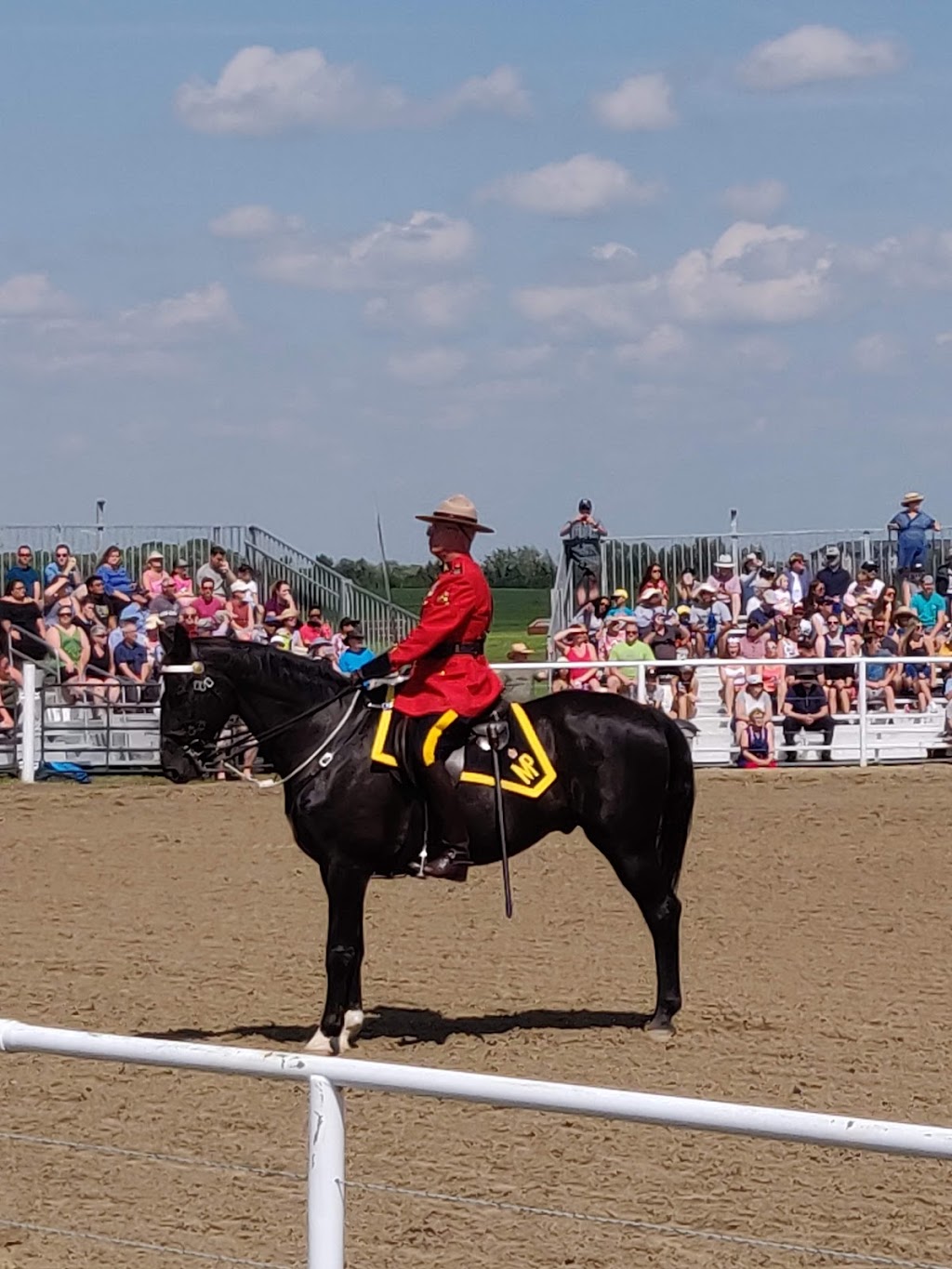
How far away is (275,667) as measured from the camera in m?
9.32

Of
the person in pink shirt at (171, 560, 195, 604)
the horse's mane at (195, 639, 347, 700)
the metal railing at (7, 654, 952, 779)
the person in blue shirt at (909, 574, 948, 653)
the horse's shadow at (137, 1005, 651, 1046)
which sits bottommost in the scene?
the horse's shadow at (137, 1005, 651, 1046)

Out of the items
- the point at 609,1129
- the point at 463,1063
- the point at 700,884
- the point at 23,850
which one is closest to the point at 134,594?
the point at 23,850

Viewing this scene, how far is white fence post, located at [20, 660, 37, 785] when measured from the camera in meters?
18.8

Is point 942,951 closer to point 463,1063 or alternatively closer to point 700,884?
point 700,884

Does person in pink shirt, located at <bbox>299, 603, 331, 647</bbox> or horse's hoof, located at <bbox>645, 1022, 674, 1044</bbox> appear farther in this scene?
person in pink shirt, located at <bbox>299, 603, 331, 647</bbox>

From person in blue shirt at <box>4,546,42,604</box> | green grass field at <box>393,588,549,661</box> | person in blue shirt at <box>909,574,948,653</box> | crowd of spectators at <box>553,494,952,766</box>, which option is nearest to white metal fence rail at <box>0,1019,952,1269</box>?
crowd of spectators at <box>553,494,952,766</box>

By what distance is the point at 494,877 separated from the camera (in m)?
14.1

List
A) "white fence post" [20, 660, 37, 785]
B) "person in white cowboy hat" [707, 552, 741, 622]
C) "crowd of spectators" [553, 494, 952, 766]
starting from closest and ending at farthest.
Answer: "white fence post" [20, 660, 37, 785] < "crowd of spectators" [553, 494, 952, 766] < "person in white cowboy hat" [707, 552, 741, 622]

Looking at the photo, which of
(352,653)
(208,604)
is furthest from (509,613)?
→ (352,653)

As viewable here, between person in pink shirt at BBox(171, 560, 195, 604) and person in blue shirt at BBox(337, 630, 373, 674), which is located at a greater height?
person in pink shirt at BBox(171, 560, 195, 604)

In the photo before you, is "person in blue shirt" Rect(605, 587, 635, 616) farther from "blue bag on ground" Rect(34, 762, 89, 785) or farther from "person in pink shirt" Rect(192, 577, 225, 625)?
"blue bag on ground" Rect(34, 762, 89, 785)

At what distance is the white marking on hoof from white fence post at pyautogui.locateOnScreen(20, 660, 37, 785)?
10.4 metres

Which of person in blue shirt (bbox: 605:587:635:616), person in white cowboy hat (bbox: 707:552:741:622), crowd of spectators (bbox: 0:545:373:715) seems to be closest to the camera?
crowd of spectators (bbox: 0:545:373:715)

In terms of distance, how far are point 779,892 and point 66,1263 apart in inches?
325
